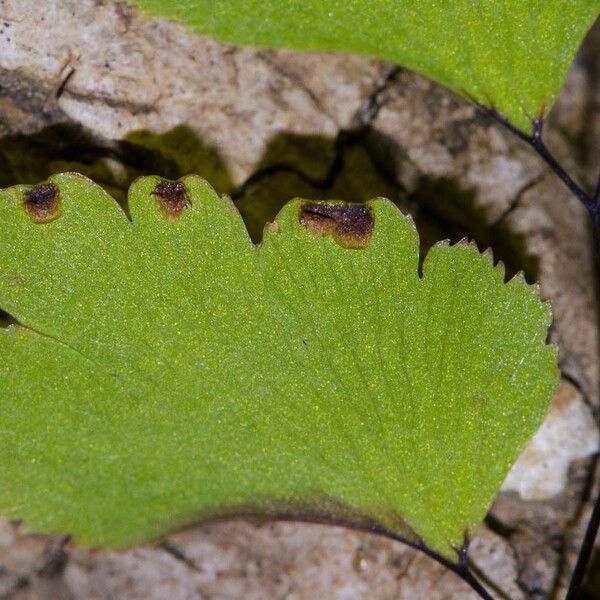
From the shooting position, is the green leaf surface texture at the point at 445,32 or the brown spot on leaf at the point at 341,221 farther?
the green leaf surface texture at the point at 445,32

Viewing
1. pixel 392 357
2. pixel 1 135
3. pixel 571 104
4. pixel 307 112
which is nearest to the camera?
pixel 392 357

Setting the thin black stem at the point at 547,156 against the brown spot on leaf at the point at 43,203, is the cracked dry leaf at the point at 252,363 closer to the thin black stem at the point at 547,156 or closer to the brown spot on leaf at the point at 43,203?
the brown spot on leaf at the point at 43,203

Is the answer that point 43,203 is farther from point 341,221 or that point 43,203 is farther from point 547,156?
point 547,156

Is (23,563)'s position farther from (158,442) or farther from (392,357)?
(392,357)

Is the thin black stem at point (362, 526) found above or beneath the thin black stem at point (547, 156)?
beneath

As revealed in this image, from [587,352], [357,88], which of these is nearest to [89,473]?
[357,88]

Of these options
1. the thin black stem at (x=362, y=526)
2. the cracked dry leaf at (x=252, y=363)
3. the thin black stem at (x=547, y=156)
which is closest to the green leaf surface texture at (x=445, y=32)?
the thin black stem at (x=547, y=156)

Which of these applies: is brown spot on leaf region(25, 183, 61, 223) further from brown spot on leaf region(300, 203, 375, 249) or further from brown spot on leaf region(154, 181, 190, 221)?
brown spot on leaf region(300, 203, 375, 249)

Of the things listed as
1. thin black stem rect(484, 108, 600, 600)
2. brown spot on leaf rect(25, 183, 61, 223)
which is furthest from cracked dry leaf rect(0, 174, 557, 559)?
thin black stem rect(484, 108, 600, 600)
